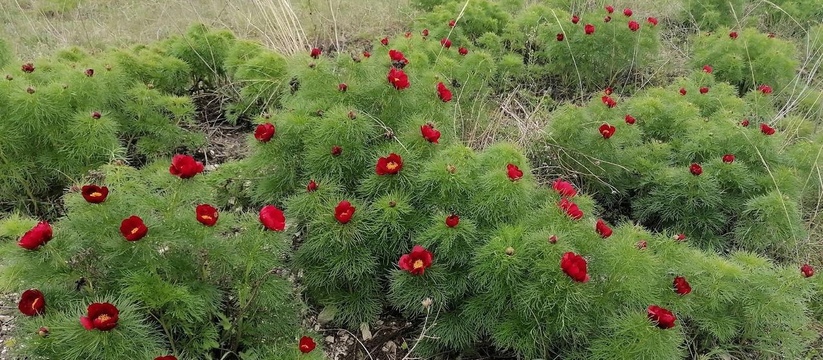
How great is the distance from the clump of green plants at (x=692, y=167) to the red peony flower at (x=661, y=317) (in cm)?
117

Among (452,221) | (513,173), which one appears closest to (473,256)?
(452,221)

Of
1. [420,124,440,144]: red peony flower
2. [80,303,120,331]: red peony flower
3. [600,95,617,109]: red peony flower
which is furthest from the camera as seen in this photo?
[600,95,617,109]: red peony flower

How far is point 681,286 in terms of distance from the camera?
6.50 ft

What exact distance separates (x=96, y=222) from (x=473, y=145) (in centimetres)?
204

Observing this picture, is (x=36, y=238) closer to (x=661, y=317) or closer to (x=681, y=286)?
(x=661, y=317)

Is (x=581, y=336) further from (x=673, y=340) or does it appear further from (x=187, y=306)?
(x=187, y=306)

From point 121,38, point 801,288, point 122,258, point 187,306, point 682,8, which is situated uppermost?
point 122,258

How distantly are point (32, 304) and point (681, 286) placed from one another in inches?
82.3

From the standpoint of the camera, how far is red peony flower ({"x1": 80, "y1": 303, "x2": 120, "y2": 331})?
4.58 ft

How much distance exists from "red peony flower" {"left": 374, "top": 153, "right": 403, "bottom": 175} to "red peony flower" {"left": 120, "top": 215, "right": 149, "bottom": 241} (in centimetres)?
86

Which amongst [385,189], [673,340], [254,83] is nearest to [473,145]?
[385,189]

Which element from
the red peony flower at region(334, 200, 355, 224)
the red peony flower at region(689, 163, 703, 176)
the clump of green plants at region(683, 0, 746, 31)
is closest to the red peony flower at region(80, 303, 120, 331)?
the red peony flower at region(334, 200, 355, 224)

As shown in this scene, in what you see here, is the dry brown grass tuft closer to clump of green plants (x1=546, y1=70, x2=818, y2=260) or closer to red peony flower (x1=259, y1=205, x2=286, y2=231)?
clump of green plants (x1=546, y1=70, x2=818, y2=260)

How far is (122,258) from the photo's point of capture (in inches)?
66.1
